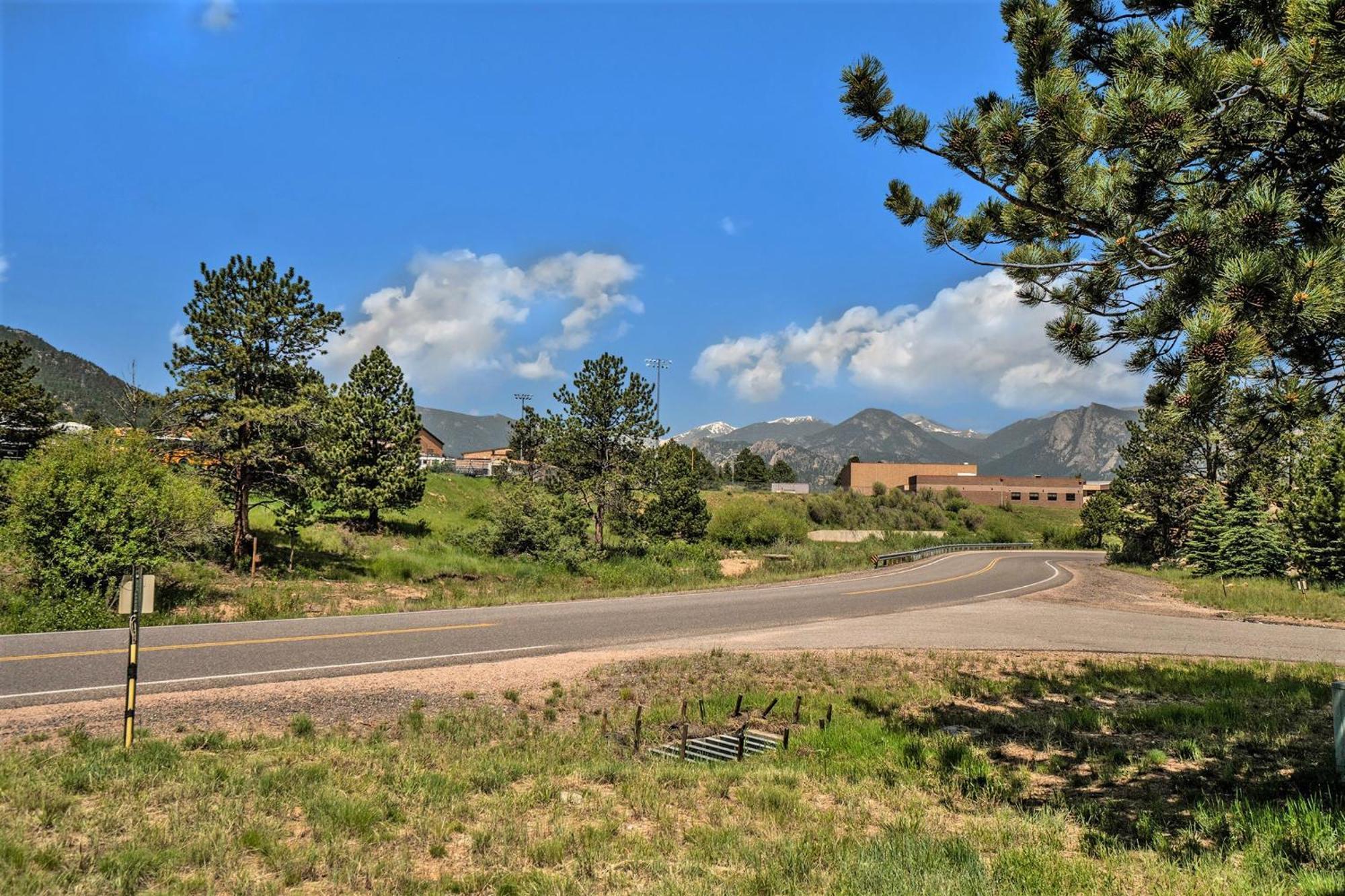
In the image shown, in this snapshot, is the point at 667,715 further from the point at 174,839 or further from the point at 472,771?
the point at 174,839

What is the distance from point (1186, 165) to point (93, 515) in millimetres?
18372

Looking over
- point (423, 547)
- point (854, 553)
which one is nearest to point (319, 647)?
point (423, 547)

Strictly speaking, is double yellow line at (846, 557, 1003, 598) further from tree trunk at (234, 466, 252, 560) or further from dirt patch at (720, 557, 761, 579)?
tree trunk at (234, 466, 252, 560)

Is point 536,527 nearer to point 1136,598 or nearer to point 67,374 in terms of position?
point 1136,598

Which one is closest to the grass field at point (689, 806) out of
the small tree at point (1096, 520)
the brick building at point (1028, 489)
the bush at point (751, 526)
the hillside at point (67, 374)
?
the bush at point (751, 526)

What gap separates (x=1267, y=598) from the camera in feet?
68.6

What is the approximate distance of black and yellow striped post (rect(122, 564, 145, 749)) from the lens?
6.36 meters

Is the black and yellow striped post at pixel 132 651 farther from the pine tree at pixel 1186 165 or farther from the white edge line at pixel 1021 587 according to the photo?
the white edge line at pixel 1021 587

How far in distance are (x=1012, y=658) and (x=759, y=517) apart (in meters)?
42.0

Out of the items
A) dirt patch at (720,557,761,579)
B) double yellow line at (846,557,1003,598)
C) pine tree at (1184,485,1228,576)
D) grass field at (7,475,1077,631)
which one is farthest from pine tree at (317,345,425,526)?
pine tree at (1184,485,1228,576)

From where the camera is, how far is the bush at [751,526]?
172 feet

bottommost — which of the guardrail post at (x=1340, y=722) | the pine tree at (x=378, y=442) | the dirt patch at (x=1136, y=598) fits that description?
the dirt patch at (x=1136, y=598)

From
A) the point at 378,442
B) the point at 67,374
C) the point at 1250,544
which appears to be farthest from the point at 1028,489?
the point at 67,374

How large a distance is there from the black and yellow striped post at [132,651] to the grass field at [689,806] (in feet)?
1.00
